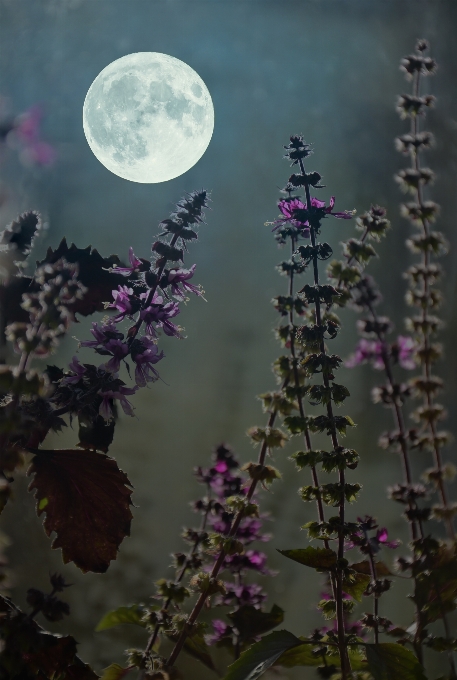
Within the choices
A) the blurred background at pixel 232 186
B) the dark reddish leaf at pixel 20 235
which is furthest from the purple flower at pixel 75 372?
the blurred background at pixel 232 186

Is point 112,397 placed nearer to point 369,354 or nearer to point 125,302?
point 125,302

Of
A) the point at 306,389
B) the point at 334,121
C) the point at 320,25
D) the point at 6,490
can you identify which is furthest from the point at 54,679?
the point at 320,25

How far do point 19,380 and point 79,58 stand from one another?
1072 millimetres

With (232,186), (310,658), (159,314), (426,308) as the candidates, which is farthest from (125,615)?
(232,186)

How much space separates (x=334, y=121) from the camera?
4.22ft

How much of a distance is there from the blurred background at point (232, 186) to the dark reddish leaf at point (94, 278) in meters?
0.54

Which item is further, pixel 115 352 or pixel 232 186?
pixel 232 186

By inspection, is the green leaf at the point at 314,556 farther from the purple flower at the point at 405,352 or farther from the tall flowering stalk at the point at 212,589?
the purple flower at the point at 405,352

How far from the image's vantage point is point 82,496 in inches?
19.8

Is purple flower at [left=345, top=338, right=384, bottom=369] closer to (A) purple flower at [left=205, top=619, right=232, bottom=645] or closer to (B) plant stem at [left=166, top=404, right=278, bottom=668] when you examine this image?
(B) plant stem at [left=166, top=404, right=278, bottom=668]

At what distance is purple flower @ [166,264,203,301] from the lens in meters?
0.53

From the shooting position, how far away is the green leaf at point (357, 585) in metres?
0.45

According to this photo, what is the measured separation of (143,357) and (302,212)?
20cm

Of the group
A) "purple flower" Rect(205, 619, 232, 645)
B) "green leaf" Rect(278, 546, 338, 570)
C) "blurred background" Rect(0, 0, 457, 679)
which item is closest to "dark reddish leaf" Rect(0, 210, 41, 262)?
"green leaf" Rect(278, 546, 338, 570)
